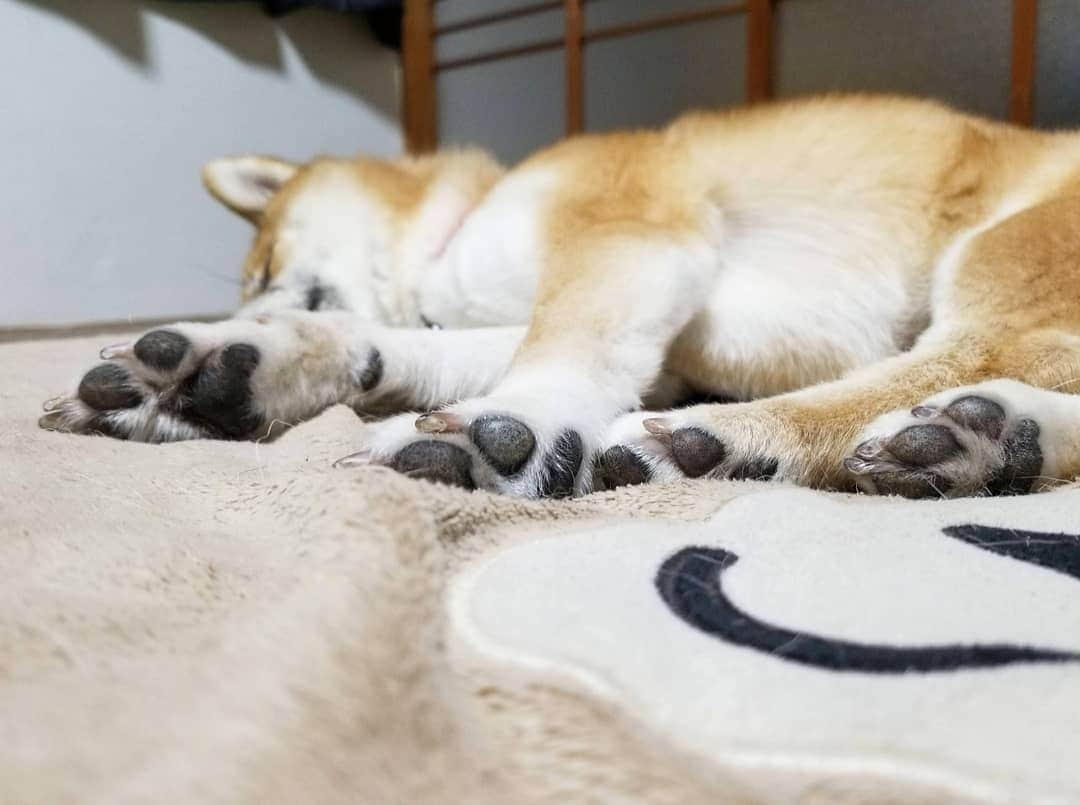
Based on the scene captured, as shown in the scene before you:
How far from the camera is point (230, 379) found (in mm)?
1053

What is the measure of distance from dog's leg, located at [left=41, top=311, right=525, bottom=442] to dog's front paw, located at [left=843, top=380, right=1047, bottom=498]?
64 cm

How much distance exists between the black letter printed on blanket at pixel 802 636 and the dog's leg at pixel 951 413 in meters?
0.22

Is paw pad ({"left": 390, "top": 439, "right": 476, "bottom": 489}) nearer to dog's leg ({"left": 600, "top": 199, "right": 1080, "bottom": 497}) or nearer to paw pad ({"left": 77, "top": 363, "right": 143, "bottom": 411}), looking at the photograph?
dog's leg ({"left": 600, "top": 199, "right": 1080, "bottom": 497})

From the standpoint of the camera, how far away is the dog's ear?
77.1 inches

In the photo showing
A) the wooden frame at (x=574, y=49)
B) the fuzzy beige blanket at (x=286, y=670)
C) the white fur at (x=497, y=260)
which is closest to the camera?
the fuzzy beige blanket at (x=286, y=670)

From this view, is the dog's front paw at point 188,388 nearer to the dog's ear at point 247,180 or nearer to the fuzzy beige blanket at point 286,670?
the fuzzy beige blanket at point 286,670

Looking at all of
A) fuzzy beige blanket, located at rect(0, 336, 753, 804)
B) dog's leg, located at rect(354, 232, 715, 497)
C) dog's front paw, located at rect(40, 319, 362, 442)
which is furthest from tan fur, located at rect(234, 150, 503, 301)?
fuzzy beige blanket, located at rect(0, 336, 753, 804)

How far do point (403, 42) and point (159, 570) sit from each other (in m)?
3.00


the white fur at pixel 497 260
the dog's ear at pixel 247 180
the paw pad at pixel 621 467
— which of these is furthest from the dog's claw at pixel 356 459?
the dog's ear at pixel 247 180

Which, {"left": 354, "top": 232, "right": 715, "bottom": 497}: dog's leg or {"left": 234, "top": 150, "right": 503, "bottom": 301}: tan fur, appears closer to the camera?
{"left": 354, "top": 232, "right": 715, "bottom": 497}: dog's leg

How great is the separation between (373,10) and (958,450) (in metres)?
2.78

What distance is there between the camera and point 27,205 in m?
2.60

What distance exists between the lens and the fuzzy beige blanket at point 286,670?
37 centimetres

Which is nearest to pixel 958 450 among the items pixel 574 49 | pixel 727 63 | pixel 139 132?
pixel 727 63
